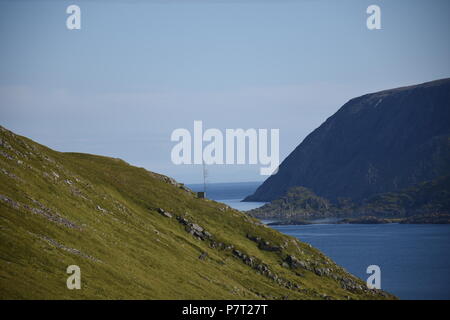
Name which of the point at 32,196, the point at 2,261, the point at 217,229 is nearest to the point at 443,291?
the point at 217,229

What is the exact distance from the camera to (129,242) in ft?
337

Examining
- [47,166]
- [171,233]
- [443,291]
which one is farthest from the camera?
[443,291]

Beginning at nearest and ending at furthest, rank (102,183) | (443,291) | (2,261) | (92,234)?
(2,261), (92,234), (102,183), (443,291)

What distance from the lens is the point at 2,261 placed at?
7038cm

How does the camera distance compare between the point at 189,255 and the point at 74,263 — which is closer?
the point at 74,263

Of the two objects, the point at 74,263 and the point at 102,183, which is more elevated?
the point at 102,183

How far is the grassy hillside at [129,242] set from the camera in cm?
7688

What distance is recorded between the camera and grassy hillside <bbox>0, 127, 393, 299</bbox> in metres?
76.9

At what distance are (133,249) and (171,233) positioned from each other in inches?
960

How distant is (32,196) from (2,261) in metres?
25.3

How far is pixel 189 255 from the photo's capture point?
11506cm
